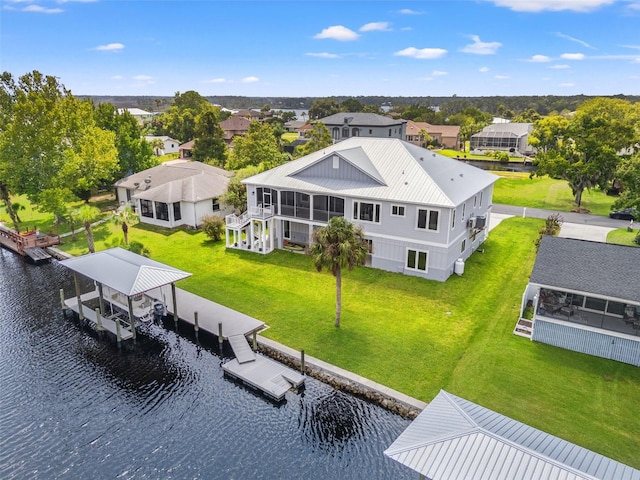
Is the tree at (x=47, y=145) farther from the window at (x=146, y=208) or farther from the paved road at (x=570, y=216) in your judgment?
the paved road at (x=570, y=216)

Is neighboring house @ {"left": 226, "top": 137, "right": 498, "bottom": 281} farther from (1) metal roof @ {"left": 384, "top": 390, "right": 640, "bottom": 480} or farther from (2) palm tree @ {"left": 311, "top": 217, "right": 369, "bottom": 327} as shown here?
(1) metal roof @ {"left": 384, "top": 390, "right": 640, "bottom": 480}

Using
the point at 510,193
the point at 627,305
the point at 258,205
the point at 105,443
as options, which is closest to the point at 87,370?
the point at 105,443

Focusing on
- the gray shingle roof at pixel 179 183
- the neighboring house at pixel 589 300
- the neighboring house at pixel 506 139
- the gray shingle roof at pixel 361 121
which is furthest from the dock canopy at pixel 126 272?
the neighboring house at pixel 506 139

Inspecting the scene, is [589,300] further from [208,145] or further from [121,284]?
[208,145]

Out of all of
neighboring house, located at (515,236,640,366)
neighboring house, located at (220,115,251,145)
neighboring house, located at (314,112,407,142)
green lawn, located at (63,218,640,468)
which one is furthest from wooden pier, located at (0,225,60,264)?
neighboring house, located at (220,115,251,145)

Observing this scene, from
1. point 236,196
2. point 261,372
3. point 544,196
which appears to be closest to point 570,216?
point 544,196
